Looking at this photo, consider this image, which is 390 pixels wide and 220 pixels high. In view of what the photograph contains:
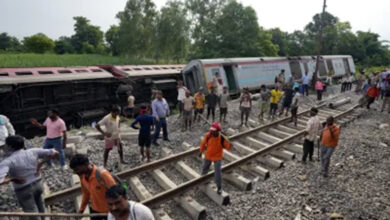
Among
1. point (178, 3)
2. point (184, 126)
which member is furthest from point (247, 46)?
point (184, 126)

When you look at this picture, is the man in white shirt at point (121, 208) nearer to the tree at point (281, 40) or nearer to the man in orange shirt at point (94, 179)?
the man in orange shirt at point (94, 179)

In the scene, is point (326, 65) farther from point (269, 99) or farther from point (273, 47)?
point (273, 47)

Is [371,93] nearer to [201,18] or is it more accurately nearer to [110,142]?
[110,142]

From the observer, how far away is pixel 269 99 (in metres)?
11.2

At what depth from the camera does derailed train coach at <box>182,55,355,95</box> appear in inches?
585

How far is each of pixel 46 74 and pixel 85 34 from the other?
7100 centimetres

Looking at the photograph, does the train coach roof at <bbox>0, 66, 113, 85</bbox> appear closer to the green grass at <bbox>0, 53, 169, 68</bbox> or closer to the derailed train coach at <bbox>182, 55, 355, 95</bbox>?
the derailed train coach at <bbox>182, 55, 355, 95</bbox>

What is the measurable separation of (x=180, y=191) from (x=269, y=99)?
738 centimetres

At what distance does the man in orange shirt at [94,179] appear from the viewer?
313 cm

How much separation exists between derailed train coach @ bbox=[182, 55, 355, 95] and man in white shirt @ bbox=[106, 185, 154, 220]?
12.4 meters

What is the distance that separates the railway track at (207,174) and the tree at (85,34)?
72.9 m

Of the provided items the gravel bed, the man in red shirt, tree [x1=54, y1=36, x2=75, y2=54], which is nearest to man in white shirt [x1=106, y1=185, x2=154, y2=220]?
the gravel bed

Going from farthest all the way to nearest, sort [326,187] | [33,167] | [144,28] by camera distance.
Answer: [144,28]
[326,187]
[33,167]

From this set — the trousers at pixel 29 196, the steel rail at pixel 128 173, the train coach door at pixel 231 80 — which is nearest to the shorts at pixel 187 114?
the steel rail at pixel 128 173
